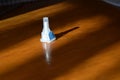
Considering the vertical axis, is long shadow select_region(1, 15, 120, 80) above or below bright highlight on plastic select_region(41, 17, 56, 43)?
below

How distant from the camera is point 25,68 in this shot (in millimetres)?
927

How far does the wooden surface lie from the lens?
891 millimetres

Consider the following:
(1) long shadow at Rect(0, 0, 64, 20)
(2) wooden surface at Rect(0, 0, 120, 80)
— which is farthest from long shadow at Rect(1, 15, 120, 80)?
(1) long shadow at Rect(0, 0, 64, 20)

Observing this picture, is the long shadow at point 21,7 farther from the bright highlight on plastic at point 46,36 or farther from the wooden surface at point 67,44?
the bright highlight on plastic at point 46,36

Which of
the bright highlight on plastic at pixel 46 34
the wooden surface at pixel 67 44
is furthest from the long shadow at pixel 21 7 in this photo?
the bright highlight on plastic at pixel 46 34

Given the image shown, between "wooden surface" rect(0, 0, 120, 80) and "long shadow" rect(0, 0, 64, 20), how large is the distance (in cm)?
7

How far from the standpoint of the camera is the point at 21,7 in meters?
1.58

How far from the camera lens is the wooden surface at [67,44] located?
35.1 inches

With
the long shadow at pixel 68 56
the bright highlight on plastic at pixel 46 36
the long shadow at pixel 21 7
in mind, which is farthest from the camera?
the long shadow at pixel 21 7

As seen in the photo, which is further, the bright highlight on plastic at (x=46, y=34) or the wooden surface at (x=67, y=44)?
the bright highlight on plastic at (x=46, y=34)

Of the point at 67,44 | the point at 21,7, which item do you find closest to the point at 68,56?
the point at 67,44

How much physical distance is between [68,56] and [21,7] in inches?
27.5

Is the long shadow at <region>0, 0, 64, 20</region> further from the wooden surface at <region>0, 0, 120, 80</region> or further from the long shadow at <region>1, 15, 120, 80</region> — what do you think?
the long shadow at <region>1, 15, 120, 80</region>

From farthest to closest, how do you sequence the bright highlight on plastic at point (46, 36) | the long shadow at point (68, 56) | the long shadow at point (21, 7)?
the long shadow at point (21, 7) < the bright highlight on plastic at point (46, 36) < the long shadow at point (68, 56)
